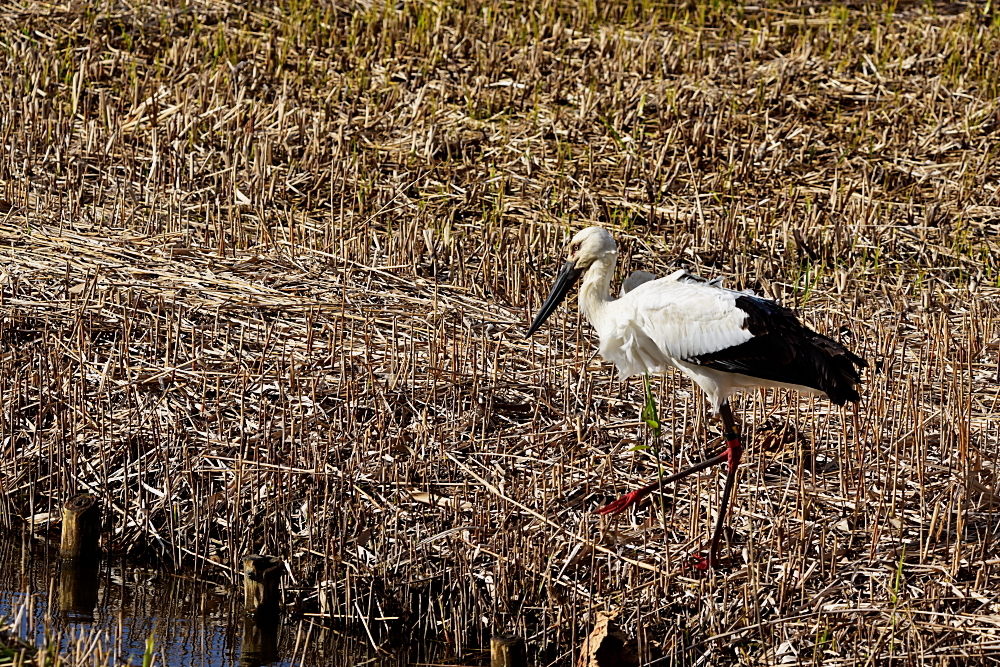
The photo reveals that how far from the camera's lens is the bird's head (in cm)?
553

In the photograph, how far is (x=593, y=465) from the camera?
18.6 feet

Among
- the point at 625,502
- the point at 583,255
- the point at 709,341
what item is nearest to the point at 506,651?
the point at 625,502

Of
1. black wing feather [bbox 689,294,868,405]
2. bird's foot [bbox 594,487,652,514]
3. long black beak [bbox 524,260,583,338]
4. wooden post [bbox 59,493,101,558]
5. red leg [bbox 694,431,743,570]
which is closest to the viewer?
red leg [bbox 694,431,743,570]

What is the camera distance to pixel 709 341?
5.24 meters

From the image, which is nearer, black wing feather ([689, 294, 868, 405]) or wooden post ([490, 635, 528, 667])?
wooden post ([490, 635, 528, 667])

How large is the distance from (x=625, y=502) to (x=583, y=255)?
1014mm

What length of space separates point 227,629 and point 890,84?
26.2ft

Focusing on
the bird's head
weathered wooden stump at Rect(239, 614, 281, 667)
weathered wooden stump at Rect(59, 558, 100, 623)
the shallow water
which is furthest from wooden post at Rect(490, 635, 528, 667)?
weathered wooden stump at Rect(59, 558, 100, 623)

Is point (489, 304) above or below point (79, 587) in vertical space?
above

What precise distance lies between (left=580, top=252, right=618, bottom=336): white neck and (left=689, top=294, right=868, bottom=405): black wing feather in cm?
53

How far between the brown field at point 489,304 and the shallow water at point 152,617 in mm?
139

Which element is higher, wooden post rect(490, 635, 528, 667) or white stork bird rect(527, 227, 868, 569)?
white stork bird rect(527, 227, 868, 569)

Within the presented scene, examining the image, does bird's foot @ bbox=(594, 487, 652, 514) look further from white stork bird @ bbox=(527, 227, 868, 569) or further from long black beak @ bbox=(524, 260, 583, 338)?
long black beak @ bbox=(524, 260, 583, 338)

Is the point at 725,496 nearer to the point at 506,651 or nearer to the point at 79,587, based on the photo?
the point at 506,651
